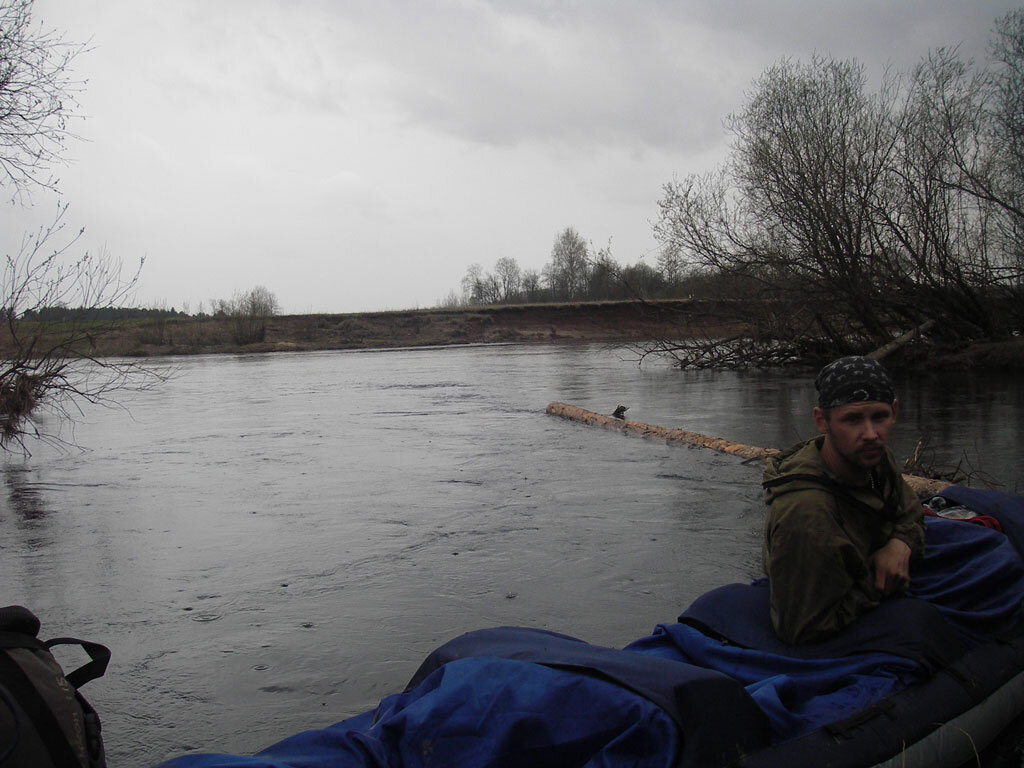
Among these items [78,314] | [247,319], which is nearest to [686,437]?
[78,314]

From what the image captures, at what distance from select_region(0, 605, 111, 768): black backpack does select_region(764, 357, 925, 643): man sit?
2193 millimetres

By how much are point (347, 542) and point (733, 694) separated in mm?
4161

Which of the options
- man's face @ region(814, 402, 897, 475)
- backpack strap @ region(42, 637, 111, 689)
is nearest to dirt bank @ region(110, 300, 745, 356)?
man's face @ region(814, 402, 897, 475)

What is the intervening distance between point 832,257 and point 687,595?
16.9 m

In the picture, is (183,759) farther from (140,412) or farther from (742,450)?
(140,412)

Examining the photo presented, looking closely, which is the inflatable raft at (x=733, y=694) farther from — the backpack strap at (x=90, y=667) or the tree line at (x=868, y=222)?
the tree line at (x=868, y=222)

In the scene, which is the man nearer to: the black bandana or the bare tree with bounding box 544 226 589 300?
the black bandana

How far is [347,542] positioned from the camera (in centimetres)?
608

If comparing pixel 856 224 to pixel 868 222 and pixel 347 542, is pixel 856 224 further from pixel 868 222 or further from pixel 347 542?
pixel 347 542

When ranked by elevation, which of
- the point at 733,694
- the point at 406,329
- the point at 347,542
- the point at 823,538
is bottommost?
the point at 347,542

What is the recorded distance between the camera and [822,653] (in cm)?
284

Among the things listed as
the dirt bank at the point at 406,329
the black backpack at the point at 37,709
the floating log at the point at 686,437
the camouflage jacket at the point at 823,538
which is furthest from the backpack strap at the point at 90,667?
the dirt bank at the point at 406,329

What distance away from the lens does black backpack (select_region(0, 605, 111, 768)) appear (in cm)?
220

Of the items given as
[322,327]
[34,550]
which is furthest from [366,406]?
[322,327]
